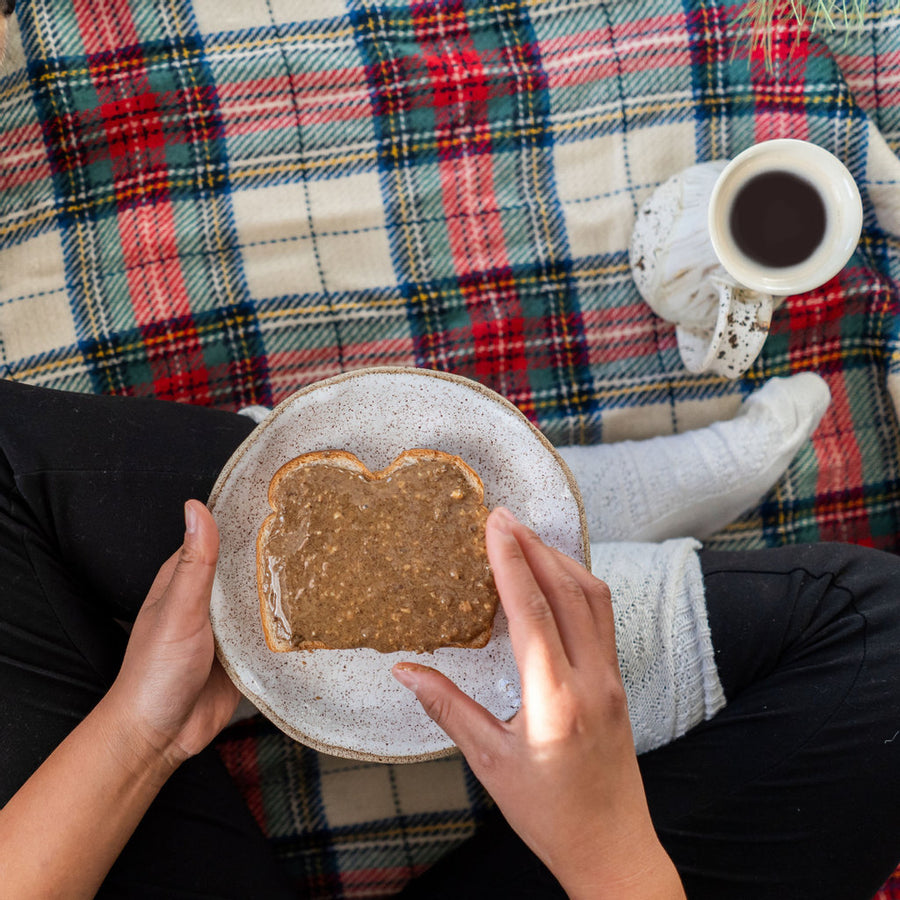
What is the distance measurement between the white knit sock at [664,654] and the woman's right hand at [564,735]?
21cm

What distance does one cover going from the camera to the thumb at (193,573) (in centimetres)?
68

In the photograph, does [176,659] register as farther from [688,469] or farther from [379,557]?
[688,469]

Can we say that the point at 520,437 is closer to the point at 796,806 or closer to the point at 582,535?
the point at 582,535

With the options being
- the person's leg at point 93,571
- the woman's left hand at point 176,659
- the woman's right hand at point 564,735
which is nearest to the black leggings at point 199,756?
the person's leg at point 93,571

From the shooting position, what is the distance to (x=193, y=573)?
2.23ft

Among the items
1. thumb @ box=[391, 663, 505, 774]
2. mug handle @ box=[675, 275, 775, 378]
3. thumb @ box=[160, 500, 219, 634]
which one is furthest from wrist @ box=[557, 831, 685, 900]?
mug handle @ box=[675, 275, 775, 378]

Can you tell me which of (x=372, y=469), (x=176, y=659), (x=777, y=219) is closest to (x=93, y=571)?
(x=176, y=659)

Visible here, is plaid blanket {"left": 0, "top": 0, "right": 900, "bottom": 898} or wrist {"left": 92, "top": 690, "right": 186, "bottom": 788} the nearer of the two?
wrist {"left": 92, "top": 690, "right": 186, "bottom": 788}

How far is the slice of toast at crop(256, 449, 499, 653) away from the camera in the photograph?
73cm

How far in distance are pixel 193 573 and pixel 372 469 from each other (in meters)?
0.20

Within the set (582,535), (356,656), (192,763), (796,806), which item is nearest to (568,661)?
(582,535)

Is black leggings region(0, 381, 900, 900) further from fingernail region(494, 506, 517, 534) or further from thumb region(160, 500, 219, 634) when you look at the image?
fingernail region(494, 506, 517, 534)

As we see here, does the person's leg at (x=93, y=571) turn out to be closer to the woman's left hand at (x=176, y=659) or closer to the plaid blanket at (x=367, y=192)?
the woman's left hand at (x=176, y=659)

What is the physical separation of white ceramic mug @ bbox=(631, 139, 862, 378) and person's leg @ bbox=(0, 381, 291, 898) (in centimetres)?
59
